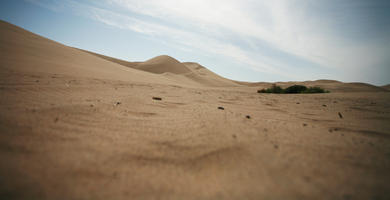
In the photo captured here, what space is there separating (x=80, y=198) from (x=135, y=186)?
0.76 ft

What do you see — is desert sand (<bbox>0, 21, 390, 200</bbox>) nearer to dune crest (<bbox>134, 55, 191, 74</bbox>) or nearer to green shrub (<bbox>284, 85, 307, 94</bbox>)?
green shrub (<bbox>284, 85, 307, 94</bbox>)

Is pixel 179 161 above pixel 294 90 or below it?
below

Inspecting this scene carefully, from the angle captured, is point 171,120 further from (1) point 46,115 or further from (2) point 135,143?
(1) point 46,115

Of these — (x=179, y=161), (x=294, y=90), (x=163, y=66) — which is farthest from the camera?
(x=163, y=66)

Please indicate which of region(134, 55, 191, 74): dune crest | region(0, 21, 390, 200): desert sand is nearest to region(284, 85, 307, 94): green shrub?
region(0, 21, 390, 200): desert sand

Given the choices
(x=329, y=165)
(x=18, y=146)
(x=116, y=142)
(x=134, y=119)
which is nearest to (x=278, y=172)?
(x=329, y=165)

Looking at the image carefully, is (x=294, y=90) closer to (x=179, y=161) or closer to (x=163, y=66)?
(x=179, y=161)

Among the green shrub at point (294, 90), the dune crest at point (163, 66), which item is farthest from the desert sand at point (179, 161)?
the dune crest at point (163, 66)

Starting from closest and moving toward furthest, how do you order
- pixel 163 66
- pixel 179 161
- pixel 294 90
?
pixel 179 161, pixel 294 90, pixel 163 66

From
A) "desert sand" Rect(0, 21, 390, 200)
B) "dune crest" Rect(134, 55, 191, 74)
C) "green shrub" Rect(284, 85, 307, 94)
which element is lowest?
"desert sand" Rect(0, 21, 390, 200)

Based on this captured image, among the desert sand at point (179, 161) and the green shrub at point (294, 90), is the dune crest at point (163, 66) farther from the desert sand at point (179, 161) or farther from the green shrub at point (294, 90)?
the desert sand at point (179, 161)

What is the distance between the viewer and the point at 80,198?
73 centimetres

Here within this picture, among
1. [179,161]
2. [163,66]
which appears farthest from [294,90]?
[163,66]

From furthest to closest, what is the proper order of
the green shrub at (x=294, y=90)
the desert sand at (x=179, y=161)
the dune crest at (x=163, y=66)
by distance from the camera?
1. the dune crest at (x=163, y=66)
2. the green shrub at (x=294, y=90)
3. the desert sand at (x=179, y=161)
